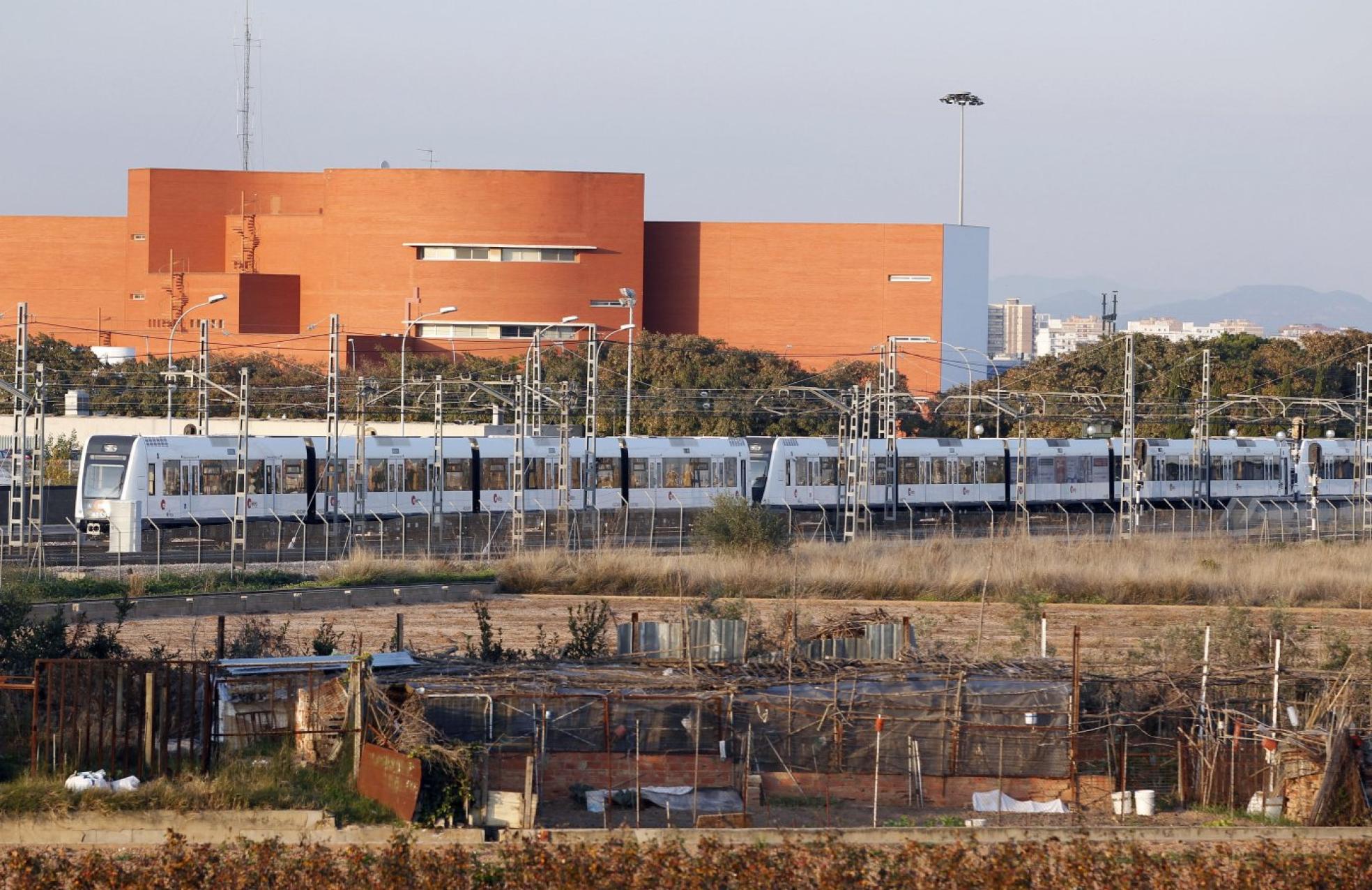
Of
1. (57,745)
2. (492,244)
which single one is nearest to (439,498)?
(57,745)

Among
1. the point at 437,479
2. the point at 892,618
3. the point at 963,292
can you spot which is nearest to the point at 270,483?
the point at 437,479

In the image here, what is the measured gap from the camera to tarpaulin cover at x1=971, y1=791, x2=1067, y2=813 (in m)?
15.2

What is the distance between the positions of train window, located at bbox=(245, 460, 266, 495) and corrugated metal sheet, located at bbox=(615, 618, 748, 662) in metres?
21.2

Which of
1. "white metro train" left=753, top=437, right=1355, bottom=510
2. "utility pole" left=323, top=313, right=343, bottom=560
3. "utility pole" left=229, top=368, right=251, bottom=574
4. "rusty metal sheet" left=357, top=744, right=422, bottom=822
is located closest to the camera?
"rusty metal sheet" left=357, top=744, right=422, bottom=822

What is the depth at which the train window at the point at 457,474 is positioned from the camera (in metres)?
41.8

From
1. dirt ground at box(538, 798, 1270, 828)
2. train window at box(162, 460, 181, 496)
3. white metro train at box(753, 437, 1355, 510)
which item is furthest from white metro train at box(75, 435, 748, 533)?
dirt ground at box(538, 798, 1270, 828)

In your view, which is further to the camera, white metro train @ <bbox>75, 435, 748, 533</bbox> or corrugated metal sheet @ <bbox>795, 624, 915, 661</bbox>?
white metro train @ <bbox>75, 435, 748, 533</bbox>

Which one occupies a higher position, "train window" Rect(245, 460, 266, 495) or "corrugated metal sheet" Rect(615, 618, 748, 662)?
"train window" Rect(245, 460, 266, 495)

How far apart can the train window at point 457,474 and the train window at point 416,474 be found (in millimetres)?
540

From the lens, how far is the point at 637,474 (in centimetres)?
4419

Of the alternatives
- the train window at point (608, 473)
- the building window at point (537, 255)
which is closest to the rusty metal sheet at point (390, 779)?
the train window at point (608, 473)

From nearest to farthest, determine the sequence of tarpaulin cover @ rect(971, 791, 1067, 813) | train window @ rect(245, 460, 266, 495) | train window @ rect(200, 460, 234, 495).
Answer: tarpaulin cover @ rect(971, 791, 1067, 813), train window @ rect(200, 460, 234, 495), train window @ rect(245, 460, 266, 495)

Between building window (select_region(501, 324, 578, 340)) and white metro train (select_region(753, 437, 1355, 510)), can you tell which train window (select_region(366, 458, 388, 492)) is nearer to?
white metro train (select_region(753, 437, 1355, 510))

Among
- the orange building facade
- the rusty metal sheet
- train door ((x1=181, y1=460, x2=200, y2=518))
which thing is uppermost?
the orange building facade
